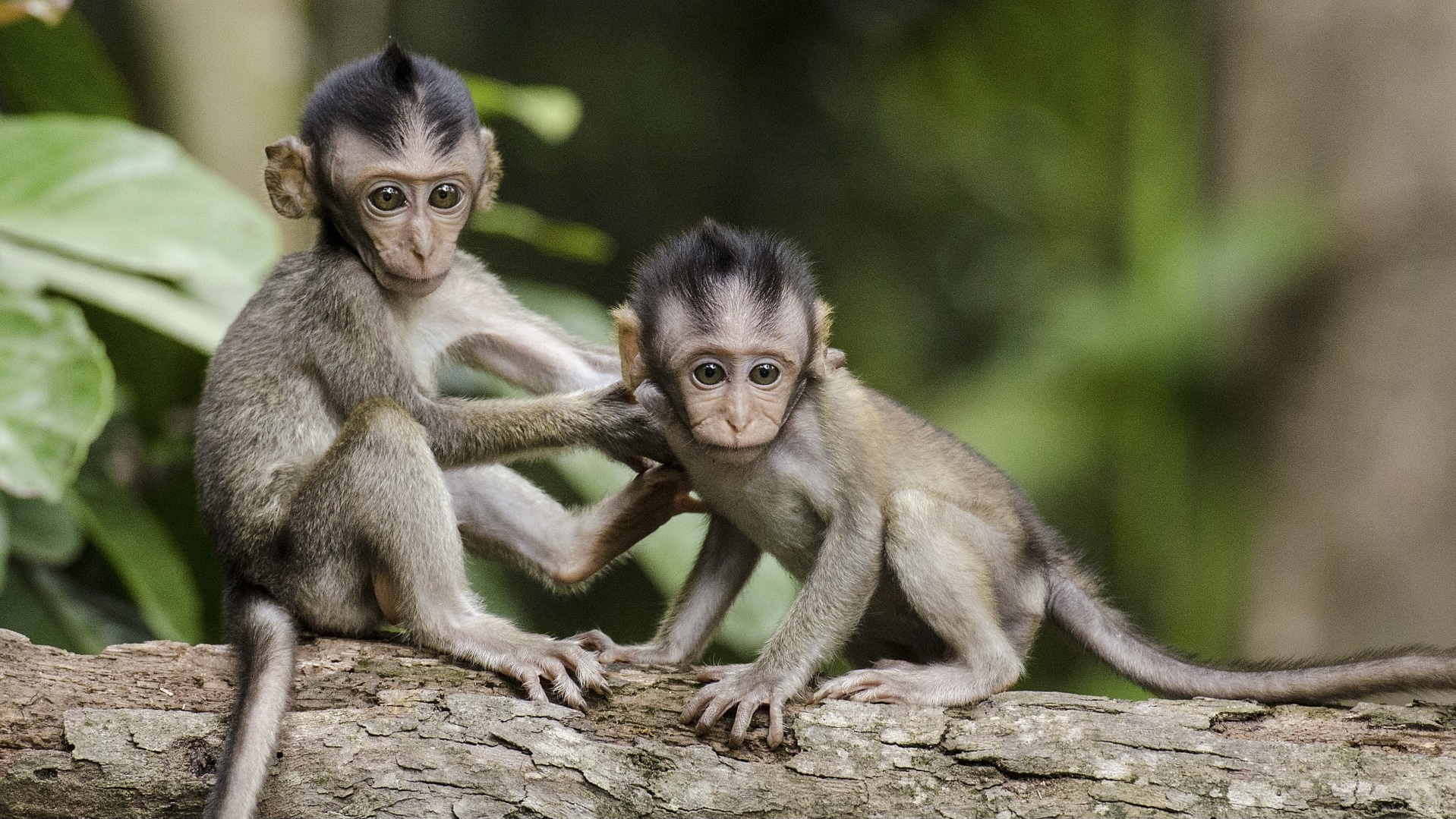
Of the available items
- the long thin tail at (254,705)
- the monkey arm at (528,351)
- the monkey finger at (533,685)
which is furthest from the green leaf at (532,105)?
the monkey finger at (533,685)

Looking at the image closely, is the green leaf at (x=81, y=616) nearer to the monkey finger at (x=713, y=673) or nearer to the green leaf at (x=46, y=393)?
the green leaf at (x=46, y=393)

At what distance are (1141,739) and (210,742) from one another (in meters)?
2.46

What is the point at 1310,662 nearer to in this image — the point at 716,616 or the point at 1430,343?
the point at 716,616

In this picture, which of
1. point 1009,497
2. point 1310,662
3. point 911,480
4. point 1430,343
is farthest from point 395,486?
point 1430,343

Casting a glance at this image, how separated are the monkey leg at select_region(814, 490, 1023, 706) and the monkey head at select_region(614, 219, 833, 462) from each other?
0.50 meters

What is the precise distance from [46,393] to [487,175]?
1616mm

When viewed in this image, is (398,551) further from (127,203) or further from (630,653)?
(127,203)

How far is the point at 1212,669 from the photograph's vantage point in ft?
12.5

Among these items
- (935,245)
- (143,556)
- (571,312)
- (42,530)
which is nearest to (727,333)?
(571,312)

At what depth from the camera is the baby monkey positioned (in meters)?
3.71

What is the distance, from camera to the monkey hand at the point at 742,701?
3.54m

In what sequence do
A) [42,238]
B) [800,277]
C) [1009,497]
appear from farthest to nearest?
[42,238], [1009,497], [800,277]

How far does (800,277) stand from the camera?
3.97 m

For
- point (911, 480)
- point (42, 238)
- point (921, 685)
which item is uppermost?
point (42, 238)
